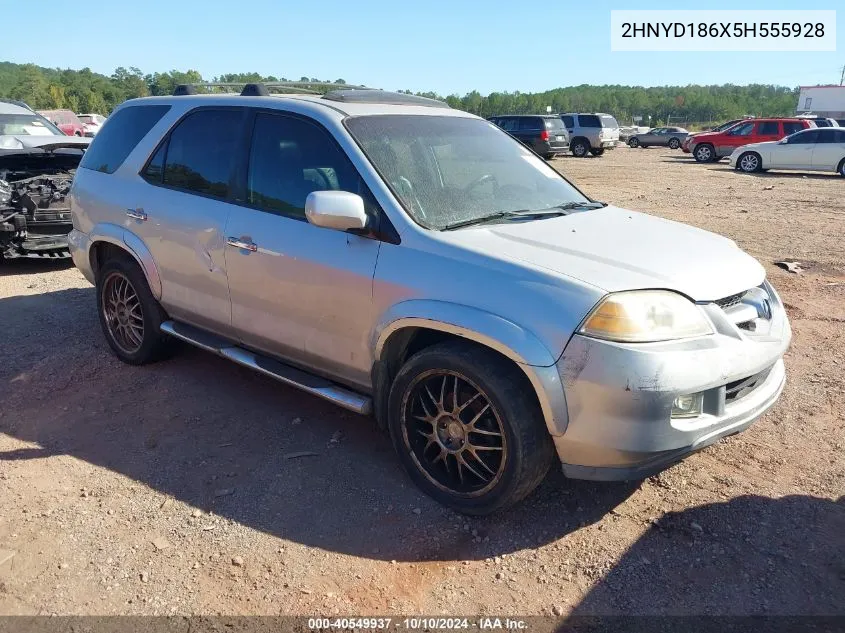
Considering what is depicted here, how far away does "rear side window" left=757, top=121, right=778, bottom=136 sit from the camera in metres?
25.1

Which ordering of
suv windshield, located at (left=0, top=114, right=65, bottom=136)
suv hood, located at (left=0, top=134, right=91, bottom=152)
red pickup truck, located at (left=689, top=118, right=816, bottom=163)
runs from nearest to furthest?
suv hood, located at (left=0, top=134, right=91, bottom=152) → suv windshield, located at (left=0, top=114, right=65, bottom=136) → red pickup truck, located at (left=689, top=118, right=816, bottom=163)

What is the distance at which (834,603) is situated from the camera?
261cm

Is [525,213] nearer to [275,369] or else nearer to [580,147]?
[275,369]

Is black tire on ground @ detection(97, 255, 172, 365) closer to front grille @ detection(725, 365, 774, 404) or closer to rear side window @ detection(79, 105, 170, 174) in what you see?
rear side window @ detection(79, 105, 170, 174)

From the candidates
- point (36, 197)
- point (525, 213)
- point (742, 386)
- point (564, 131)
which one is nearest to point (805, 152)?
point (564, 131)

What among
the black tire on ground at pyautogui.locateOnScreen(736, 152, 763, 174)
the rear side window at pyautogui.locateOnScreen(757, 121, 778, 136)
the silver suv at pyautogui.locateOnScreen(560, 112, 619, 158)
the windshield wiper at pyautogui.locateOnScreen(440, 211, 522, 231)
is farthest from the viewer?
the silver suv at pyautogui.locateOnScreen(560, 112, 619, 158)

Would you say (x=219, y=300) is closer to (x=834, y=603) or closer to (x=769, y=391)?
(x=769, y=391)

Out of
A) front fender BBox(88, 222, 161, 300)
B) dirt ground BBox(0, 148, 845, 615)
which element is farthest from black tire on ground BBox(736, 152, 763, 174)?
front fender BBox(88, 222, 161, 300)

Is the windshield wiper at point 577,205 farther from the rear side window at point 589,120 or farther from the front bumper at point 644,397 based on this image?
the rear side window at point 589,120

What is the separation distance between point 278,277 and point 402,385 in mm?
985

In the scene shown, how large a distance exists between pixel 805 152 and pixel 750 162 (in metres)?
1.73

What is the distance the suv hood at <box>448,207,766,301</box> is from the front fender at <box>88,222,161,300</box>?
7.62 ft

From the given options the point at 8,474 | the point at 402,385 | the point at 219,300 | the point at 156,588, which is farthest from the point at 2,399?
the point at 402,385

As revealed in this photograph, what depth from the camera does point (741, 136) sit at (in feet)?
86.0
